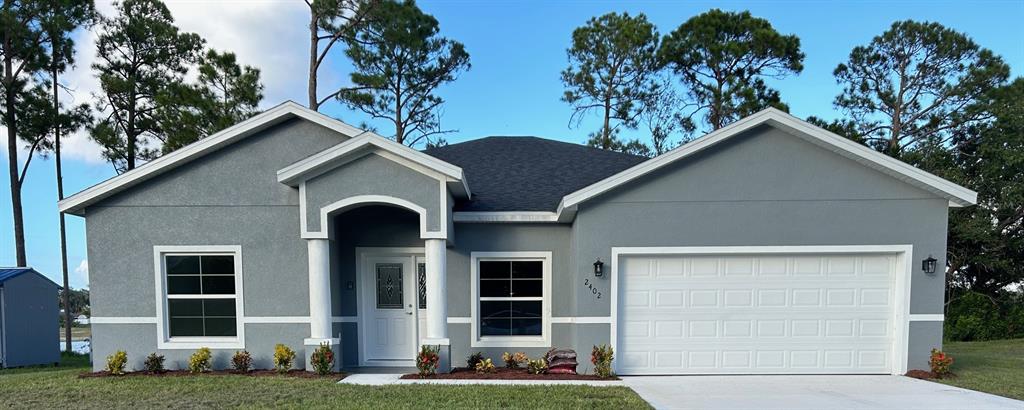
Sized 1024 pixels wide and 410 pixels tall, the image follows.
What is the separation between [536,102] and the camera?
Answer: 19.4 metres

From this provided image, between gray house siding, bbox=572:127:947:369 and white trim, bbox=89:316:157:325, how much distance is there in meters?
7.00

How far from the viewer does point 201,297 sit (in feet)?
24.8

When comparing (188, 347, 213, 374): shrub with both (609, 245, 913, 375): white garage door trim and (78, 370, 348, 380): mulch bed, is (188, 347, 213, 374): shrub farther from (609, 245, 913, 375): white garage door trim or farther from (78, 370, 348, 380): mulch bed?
(609, 245, 913, 375): white garage door trim

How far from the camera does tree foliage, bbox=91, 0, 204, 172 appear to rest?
15984 mm

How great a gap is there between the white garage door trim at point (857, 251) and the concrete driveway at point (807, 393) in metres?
0.51

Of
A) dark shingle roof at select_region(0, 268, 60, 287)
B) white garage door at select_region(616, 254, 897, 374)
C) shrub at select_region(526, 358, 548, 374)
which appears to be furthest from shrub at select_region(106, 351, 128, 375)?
white garage door at select_region(616, 254, 897, 374)

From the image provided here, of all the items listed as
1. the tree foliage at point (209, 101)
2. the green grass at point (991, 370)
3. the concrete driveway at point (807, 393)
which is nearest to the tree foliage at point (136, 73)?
the tree foliage at point (209, 101)

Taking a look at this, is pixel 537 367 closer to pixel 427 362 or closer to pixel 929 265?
pixel 427 362

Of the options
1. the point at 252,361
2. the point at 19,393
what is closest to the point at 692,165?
the point at 252,361

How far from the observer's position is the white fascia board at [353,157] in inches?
267

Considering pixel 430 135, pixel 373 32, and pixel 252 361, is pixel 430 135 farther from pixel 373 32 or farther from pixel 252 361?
pixel 252 361

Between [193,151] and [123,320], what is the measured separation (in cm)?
300

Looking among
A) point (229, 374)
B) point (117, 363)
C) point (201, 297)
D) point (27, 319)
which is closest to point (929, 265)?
point (229, 374)

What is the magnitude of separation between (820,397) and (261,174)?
29.2 feet
